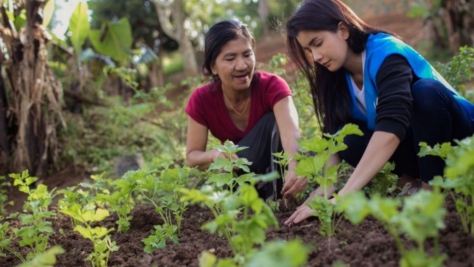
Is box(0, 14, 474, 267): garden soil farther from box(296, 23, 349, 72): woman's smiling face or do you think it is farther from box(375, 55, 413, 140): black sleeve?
box(296, 23, 349, 72): woman's smiling face

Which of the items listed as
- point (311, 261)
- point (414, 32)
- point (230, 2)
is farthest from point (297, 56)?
point (230, 2)

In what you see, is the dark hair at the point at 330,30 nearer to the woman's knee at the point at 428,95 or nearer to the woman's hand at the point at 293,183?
the woman's knee at the point at 428,95

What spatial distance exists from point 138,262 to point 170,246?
0.17 m

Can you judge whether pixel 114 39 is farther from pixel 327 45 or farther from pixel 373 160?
pixel 373 160

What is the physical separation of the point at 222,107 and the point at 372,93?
0.96 metres

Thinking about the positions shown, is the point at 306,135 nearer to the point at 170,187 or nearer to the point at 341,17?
the point at 341,17

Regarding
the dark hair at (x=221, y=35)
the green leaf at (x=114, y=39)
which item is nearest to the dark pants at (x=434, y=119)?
the dark hair at (x=221, y=35)

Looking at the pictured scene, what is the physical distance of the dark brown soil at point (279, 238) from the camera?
1392mm

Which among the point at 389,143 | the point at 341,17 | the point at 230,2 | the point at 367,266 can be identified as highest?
the point at 230,2

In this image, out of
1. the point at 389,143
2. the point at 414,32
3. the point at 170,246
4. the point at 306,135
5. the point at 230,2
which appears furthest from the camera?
the point at 230,2

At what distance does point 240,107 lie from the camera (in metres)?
2.90

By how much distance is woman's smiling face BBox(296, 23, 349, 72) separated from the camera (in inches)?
87.4

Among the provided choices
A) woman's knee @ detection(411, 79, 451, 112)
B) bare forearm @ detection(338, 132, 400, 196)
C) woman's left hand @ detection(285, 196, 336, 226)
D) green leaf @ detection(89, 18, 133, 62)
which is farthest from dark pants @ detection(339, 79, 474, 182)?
green leaf @ detection(89, 18, 133, 62)

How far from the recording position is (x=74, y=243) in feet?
7.45
